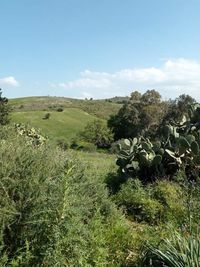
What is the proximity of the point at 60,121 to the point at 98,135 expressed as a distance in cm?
2275

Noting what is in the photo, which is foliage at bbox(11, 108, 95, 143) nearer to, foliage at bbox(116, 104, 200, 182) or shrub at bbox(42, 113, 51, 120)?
shrub at bbox(42, 113, 51, 120)

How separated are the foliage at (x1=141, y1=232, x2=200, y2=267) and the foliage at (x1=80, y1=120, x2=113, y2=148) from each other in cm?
5606

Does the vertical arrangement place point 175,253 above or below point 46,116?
above

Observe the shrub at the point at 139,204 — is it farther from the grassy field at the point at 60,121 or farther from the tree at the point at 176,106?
the grassy field at the point at 60,121

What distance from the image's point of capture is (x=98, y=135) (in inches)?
2571

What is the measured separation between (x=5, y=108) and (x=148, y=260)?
39.3m

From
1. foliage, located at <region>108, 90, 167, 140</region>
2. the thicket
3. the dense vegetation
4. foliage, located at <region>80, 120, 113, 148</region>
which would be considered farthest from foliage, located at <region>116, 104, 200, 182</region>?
foliage, located at <region>80, 120, 113, 148</region>

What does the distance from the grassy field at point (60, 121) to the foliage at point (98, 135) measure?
21.2 feet

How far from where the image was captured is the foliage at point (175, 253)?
15.8 ft

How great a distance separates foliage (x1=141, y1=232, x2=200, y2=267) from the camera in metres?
4.81

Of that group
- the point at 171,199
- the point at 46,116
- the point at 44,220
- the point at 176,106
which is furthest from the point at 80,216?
the point at 46,116

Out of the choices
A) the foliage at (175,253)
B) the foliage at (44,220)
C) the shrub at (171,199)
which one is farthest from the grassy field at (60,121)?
the foliage at (175,253)

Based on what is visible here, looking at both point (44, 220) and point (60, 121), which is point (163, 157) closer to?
point (44, 220)

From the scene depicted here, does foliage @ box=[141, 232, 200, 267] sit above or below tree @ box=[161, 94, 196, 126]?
below
